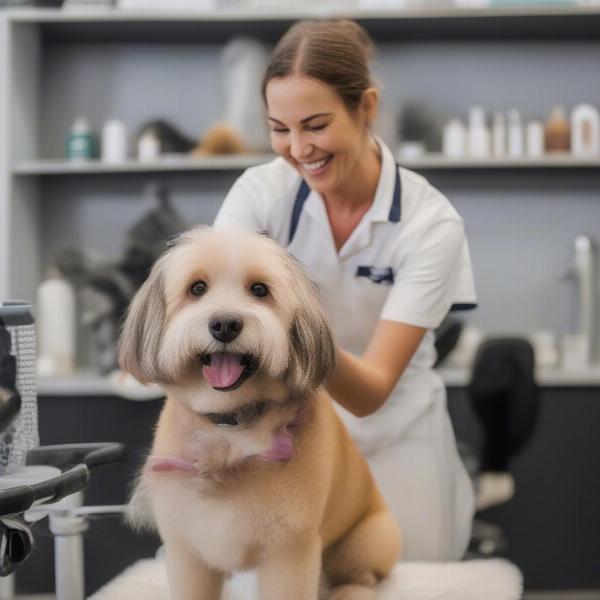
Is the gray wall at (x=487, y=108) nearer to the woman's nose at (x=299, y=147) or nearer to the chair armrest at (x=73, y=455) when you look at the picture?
the woman's nose at (x=299, y=147)

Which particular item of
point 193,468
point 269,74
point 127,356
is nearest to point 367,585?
point 193,468

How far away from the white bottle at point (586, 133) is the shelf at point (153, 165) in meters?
1.01

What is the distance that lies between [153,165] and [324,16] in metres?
0.74

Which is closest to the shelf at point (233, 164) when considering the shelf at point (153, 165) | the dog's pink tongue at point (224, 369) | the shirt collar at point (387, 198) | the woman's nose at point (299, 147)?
the shelf at point (153, 165)

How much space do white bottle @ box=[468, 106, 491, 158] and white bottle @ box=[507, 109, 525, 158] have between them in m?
0.07

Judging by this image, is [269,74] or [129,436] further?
[129,436]

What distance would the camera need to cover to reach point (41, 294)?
321 cm

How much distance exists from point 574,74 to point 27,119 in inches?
75.4

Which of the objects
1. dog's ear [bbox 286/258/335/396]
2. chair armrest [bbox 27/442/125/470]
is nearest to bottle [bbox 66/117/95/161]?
chair armrest [bbox 27/442/125/470]

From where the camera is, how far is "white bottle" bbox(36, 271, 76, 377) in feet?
10.5

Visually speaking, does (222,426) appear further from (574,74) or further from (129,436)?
(574,74)

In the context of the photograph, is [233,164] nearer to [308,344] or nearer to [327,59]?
[327,59]

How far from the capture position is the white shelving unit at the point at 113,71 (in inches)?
122

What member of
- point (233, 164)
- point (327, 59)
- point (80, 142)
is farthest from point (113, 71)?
point (327, 59)
